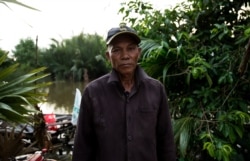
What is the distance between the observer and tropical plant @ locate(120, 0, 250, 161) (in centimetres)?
253

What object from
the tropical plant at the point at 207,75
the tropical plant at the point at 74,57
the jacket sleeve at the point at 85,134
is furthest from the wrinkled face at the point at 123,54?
the tropical plant at the point at 74,57

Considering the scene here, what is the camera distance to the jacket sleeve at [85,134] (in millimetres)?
1554

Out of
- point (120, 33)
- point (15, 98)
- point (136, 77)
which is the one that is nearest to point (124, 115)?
point (136, 77)

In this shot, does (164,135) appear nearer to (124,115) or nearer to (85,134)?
(124,115)

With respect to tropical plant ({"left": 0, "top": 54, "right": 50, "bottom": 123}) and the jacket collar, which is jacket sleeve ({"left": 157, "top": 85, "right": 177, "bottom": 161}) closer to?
the jacket collar

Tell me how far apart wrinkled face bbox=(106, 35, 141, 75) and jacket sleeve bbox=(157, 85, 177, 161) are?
194 millimetres

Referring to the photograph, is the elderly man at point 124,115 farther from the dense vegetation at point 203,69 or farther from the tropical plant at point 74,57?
the tropical plant at point 74,57

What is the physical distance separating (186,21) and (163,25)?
0.75 feet

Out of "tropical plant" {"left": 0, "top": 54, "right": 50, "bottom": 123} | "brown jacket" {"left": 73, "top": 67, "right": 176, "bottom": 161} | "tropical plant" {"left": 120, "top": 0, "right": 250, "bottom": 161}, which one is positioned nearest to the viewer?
"brown jacket" {"left": 73, "top": 67, "right": 176, "bottom": 161}

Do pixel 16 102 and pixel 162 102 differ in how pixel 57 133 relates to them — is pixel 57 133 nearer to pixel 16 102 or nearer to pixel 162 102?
pixel 16 102

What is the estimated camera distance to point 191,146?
2740 mm

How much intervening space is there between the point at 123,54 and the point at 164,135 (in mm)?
402

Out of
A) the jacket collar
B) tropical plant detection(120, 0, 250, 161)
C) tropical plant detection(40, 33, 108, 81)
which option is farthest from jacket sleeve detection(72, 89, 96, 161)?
tropical plant detection(40, 33, 108, 81)

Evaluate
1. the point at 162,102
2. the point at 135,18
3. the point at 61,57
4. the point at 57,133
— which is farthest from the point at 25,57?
the point at 162,102
